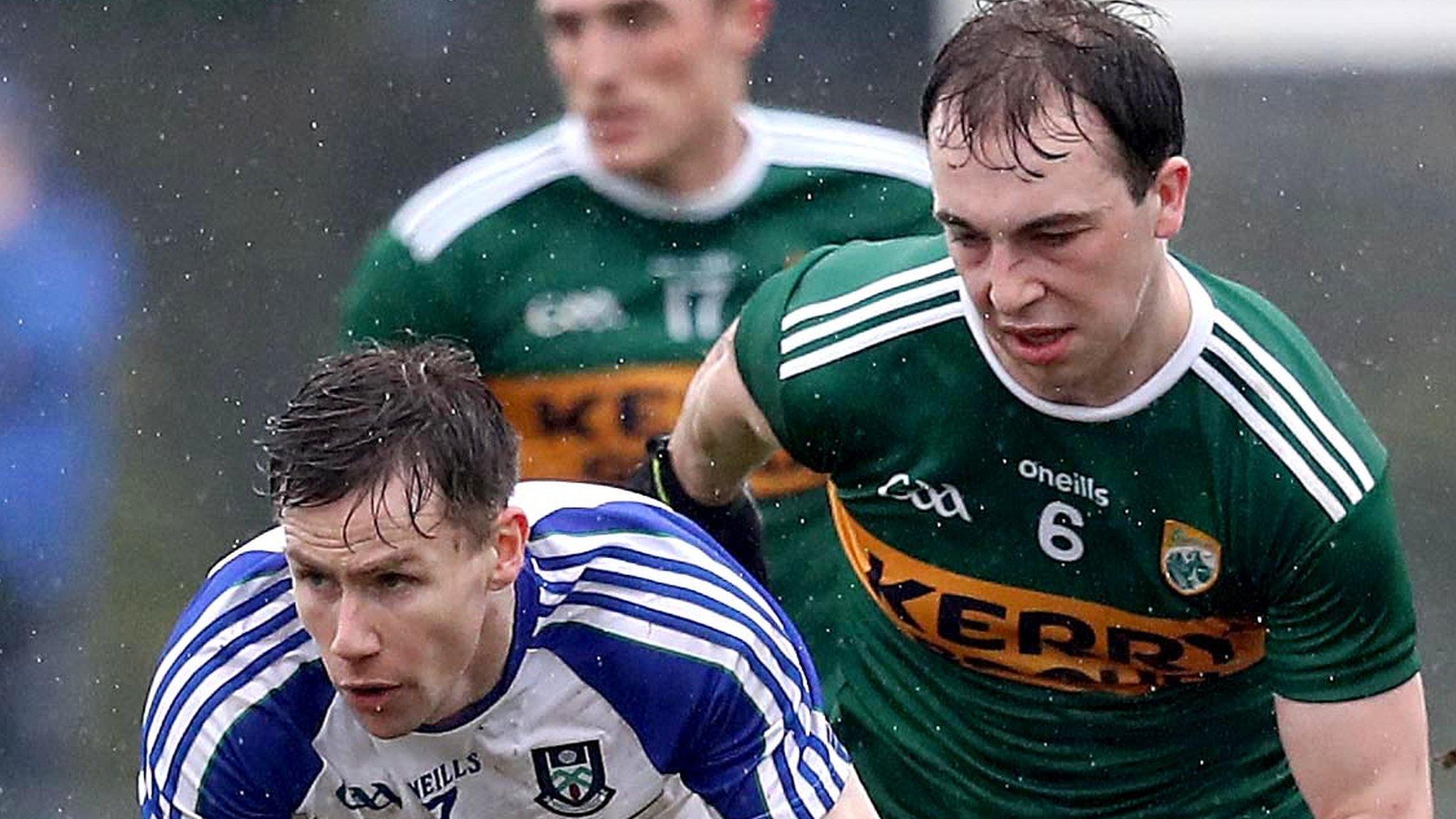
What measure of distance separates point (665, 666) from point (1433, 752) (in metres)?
4.30

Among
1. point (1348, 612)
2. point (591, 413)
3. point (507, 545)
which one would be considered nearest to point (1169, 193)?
point (1348, 612)

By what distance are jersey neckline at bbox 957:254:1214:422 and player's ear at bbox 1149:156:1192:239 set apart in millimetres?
105

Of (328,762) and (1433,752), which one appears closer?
(328,762)

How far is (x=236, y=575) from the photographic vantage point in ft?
12.1

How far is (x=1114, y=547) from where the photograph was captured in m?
3.92

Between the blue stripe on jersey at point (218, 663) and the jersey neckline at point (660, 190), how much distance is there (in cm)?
162

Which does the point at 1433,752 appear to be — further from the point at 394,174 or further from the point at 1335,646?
the point at 1335,646

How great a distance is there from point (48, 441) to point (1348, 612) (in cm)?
407

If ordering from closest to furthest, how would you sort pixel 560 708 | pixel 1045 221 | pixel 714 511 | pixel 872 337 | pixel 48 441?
1. pixel 1045 221
2. pixel 560 708
3. pixel 872 337
4. pixel 714 511
5. pixel 48 441

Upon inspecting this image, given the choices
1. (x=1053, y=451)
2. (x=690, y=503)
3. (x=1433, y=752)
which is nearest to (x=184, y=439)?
(x=1433, y=752)

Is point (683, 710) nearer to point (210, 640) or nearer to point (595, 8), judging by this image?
point (210, 640)

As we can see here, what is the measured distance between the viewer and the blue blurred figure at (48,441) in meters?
7.02

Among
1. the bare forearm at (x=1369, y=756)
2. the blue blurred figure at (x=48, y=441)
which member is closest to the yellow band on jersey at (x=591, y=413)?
the bare forearm at (x=1369, y=756)

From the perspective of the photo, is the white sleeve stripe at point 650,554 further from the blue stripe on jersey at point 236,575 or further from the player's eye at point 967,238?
the player's eye at point 967,238
